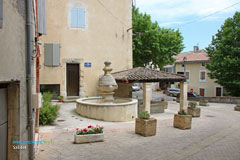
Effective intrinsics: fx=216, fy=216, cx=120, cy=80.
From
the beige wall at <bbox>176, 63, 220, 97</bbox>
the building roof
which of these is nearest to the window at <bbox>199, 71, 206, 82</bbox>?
the beige wall at <bbox>176, 63, 220, 97</bbox>

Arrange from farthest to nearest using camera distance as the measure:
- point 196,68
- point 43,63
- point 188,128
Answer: point 196,68, point 43,63, point 188,128


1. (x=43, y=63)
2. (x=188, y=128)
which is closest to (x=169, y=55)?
(x=43, y=63)

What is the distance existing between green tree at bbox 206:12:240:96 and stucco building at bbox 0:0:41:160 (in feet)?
70.4

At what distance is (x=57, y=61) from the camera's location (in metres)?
16.6

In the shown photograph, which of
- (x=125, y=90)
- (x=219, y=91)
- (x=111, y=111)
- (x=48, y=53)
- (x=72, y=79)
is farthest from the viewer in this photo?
(x=219, y=91)

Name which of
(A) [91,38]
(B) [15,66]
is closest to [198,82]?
(A) [91,38]

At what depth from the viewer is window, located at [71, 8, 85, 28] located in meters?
17.0

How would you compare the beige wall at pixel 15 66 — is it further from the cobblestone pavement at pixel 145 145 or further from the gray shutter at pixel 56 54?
the gray shutter at pixel 56 54

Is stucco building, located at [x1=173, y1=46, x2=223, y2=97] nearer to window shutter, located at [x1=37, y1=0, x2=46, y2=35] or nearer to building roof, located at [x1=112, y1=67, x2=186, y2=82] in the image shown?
building roof, located at [x1=112, y1=67, x2=186, y2=82]

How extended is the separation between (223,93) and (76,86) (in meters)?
20.7

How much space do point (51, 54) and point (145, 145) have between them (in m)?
11.8

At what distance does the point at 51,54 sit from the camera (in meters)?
16.4

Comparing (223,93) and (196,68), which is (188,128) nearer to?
(223,93)

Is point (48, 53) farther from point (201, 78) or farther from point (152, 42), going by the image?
point (201, 78)
